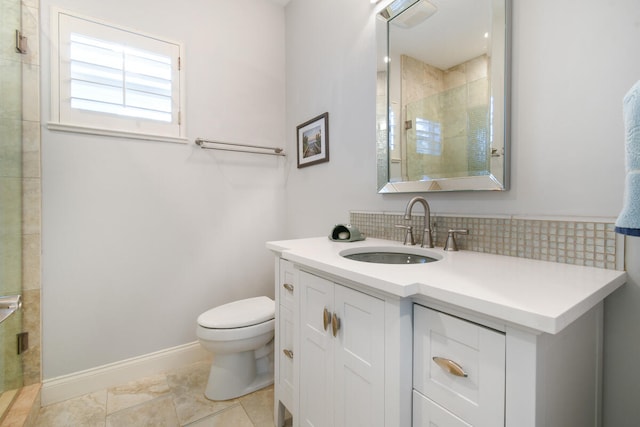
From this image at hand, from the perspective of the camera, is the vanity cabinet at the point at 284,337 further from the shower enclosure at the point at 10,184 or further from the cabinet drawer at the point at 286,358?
the shower enclosure at the point at 10,184

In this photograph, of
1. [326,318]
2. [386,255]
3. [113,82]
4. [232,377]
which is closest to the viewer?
[326,318]

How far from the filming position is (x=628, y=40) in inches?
31.4

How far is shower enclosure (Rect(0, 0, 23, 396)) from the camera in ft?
4.65

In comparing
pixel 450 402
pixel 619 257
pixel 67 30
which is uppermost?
pixel 67 30

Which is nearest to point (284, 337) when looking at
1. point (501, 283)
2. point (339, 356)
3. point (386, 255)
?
point (339, 356)

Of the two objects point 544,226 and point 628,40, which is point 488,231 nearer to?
point 544,226

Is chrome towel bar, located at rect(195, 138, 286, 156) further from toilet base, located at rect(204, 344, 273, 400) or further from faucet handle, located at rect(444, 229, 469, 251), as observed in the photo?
faucet handle, located at rect(444, 229, 469, 251)

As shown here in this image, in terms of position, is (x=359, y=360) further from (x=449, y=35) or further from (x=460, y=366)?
(x=449, y=35)

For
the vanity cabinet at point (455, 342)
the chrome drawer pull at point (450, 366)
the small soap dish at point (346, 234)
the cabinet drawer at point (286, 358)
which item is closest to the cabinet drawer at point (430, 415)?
the vanity cabinet at point (455, 342)

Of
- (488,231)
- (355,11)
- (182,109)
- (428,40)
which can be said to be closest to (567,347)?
(488,231)

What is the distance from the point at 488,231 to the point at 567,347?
0.48m

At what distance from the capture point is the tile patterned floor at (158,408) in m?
1.43

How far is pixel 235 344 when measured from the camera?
1536 millimetres

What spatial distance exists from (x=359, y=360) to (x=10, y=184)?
1877mm
